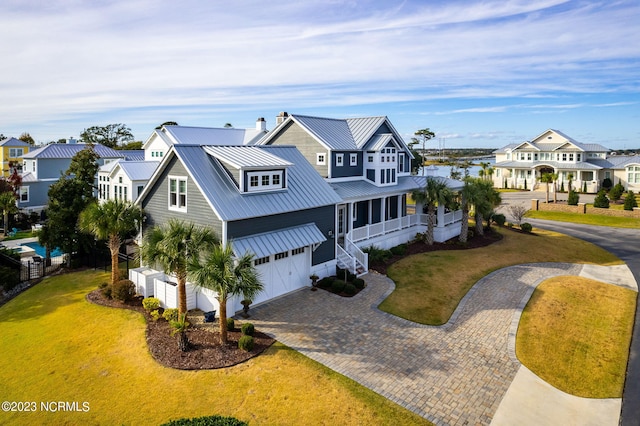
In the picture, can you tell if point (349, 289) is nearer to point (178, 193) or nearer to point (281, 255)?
point (281, 255)

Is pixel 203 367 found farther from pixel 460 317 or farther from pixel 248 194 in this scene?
pixel 460 317

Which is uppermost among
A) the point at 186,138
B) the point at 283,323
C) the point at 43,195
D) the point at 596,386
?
the point at 186,138

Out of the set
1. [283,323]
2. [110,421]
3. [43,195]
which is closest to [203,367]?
[110,421]

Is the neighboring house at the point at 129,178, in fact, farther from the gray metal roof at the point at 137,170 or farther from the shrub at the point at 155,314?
the shrub at the point at 155,314

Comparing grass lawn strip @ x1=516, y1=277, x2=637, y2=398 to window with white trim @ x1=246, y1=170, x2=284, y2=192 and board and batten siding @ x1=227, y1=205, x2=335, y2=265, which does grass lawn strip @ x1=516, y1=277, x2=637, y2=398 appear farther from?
window with white trim @ x1=246, y1=170, x2=284, y2=192

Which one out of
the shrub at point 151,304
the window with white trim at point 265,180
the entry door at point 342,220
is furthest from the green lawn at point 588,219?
the shrub at point 151,304

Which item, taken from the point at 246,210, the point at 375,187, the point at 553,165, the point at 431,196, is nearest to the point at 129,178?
the point at 246,210

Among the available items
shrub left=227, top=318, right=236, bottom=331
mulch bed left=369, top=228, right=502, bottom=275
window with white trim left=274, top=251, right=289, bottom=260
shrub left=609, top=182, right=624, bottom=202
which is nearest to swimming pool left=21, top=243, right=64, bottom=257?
window with white trim left=274, top=251, right=289, bottom=260
